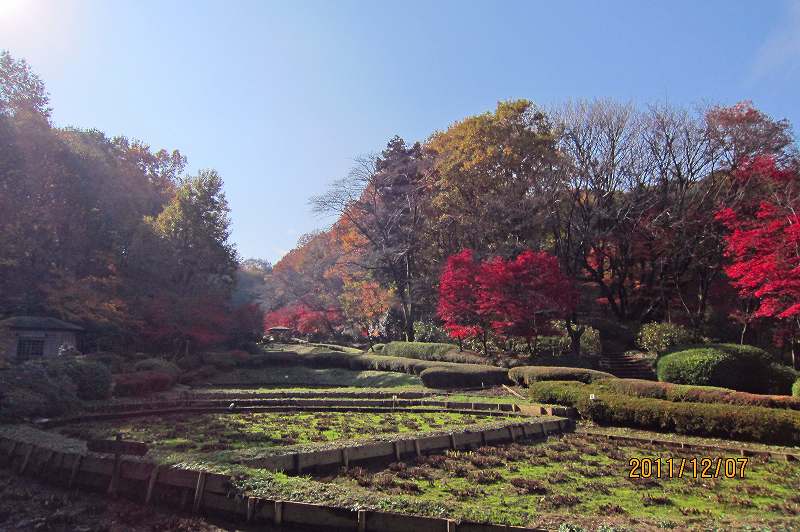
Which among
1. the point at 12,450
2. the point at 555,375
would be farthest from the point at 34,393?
the point at 555,375

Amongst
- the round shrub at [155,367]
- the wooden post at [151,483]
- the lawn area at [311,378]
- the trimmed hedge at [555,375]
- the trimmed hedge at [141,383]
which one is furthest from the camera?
the lawn area at [311,378]

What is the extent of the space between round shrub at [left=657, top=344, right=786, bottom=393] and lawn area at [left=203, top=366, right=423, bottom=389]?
998 cm

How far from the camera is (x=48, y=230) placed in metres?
26.5

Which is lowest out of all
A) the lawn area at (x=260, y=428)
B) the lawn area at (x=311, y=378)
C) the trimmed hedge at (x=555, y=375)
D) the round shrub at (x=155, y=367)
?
the lawn area at (x=260, y=428)

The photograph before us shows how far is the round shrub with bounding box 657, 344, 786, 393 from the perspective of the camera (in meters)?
16.6

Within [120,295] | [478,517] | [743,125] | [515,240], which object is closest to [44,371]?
[478,517]

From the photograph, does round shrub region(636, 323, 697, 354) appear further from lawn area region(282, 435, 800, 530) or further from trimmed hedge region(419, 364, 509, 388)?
lawn area region(282, 435, 800, 530)

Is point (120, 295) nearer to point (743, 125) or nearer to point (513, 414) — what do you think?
point (513, 414)

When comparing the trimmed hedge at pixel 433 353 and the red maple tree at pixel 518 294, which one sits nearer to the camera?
the red maple tree at pixel 518 294

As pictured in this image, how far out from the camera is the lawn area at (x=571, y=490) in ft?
15.0

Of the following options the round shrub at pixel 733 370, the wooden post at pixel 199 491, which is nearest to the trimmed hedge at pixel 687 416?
the round shrub at pixel 733 370

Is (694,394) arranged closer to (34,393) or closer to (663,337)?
(663,337)

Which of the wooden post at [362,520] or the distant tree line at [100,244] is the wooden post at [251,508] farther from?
the distant tree line at [100,244]

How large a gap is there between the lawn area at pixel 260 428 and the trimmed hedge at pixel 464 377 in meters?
5.33
